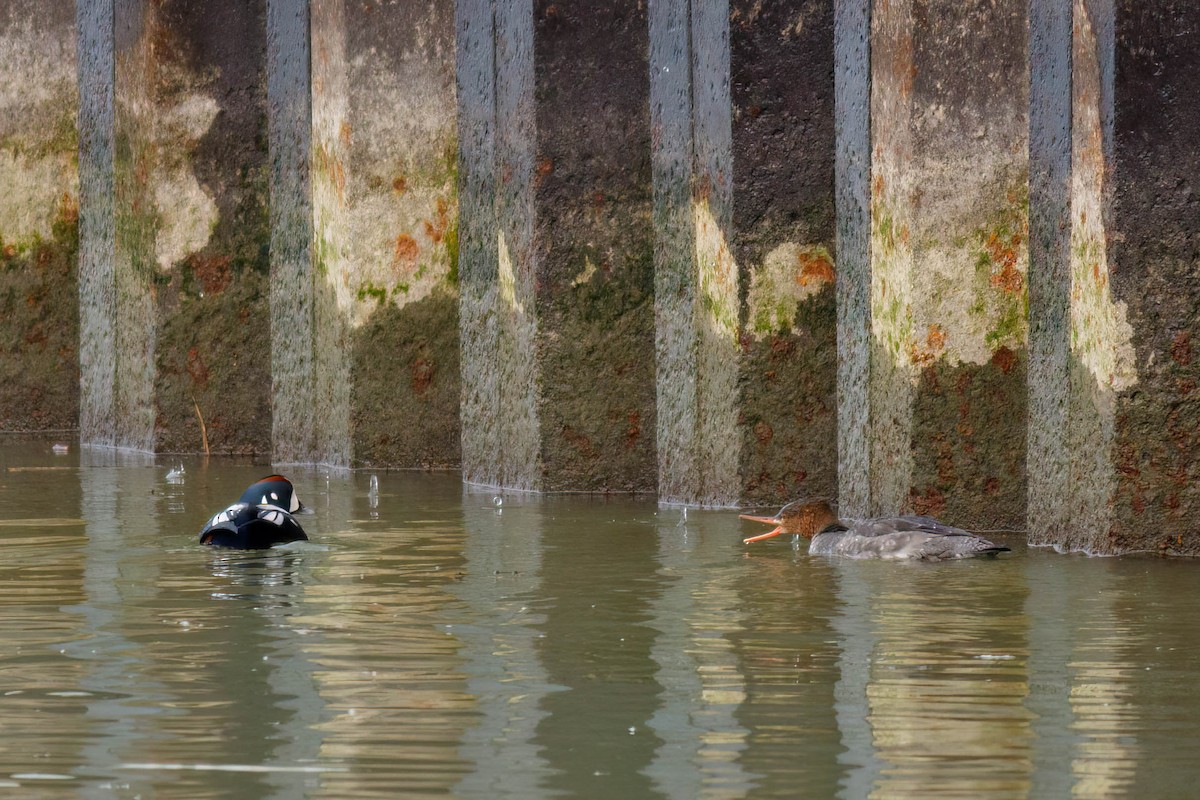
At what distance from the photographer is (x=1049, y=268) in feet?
30.3

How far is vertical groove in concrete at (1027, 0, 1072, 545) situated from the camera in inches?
354

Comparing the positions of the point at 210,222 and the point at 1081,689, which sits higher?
the point at 210,222

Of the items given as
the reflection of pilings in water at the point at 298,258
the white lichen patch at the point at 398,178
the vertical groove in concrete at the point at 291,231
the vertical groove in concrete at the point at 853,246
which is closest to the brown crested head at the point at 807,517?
the vertical groove in concrete at the point at 853,246

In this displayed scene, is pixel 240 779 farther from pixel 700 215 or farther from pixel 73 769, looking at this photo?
pixel 700 215

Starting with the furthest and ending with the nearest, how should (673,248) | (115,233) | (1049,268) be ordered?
(115,233) < (673,248) < (1049,268)

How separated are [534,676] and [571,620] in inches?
42.0

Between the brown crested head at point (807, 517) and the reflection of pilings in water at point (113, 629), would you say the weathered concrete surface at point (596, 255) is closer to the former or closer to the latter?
the reflection of pilings in water at point (113, 629)

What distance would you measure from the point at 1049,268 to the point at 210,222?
6.97 m

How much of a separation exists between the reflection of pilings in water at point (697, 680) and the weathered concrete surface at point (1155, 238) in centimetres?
164

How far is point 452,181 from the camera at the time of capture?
13352 mm

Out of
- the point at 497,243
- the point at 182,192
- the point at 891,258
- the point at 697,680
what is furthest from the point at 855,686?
the point at 182,192

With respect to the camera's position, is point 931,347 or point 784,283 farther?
point 784,283

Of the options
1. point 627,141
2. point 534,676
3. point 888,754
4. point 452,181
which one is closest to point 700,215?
point 627,141

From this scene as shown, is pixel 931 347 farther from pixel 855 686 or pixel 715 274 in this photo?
pixel 855 686
